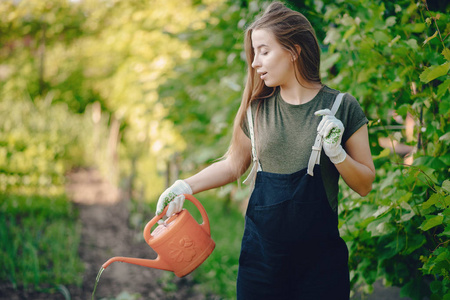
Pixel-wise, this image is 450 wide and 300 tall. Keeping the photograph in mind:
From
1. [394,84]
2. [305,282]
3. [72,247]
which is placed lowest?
[72,247]

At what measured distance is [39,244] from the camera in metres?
3.42

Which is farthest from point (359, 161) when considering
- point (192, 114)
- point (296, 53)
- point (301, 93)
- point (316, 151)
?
point (192, 114)

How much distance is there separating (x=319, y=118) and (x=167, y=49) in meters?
3.12

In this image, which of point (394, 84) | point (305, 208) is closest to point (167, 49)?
point (394, 84)

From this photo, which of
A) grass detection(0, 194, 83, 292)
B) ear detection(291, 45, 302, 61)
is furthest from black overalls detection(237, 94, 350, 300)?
grass detection(0, 194, 83, 292)

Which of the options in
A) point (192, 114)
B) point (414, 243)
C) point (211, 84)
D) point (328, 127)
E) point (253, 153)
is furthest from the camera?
point (192, 114)

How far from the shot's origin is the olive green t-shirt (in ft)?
4.48

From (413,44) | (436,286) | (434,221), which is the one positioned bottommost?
(436,286)

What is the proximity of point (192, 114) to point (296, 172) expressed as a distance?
2333 mm

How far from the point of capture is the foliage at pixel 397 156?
5.08 ft

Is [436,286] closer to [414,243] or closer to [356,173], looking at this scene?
[414,243]

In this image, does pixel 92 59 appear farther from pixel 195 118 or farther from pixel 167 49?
pixel 195 118

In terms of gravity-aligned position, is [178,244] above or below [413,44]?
below

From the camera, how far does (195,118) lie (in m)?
3.67
